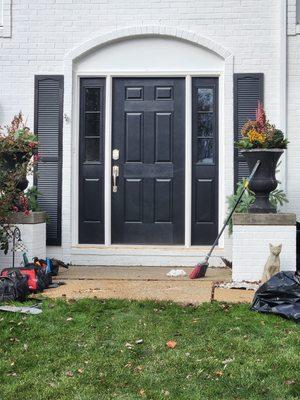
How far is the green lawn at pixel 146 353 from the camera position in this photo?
327 cm

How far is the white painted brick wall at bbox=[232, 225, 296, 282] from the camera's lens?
19.6ft

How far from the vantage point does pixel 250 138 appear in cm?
612

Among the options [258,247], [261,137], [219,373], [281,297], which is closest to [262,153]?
[261,137]

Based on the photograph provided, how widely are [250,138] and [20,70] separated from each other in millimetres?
2988

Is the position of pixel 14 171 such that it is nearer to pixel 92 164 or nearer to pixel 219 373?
pixel 92 164

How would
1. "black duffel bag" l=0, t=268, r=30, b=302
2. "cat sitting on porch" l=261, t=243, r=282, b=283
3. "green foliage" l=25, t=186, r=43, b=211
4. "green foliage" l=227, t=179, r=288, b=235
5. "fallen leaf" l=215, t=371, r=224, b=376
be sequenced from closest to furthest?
"fallen leaf" l=215, t=371, r=224, b=376, "black duffel bag" l=0, t=268, r=30, b=302, "cat sitting on porch" l=261, t=243, r=282, b=283, "green foliage" l=227, t=179, r=288, b=235, "green foliage" l=25, t=186, r=43, b=211

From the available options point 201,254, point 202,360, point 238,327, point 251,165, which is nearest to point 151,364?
point 202,360

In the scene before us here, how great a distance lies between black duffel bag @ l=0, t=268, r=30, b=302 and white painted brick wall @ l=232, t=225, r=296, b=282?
6.69 ft

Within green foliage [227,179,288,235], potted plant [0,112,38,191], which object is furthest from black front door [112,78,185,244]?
potted plant [0,112,38,191]

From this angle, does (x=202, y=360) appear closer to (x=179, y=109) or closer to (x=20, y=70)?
(x=179, y=109)

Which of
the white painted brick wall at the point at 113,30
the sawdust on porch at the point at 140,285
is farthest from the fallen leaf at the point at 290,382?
the white painted brick wall at the point at 113,30

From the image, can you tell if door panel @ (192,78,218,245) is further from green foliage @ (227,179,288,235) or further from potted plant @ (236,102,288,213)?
potted plant @ (236,102,288,213)

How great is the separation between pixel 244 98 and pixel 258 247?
2.02 metres

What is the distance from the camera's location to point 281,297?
4.66m
